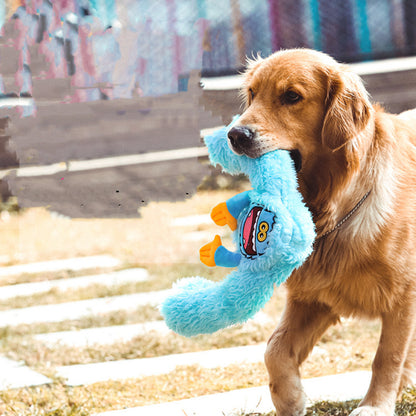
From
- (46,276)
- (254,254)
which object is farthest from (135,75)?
(254,254)

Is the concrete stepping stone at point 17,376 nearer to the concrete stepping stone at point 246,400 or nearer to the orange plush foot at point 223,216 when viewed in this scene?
the concrete stepping stone at point 246,400

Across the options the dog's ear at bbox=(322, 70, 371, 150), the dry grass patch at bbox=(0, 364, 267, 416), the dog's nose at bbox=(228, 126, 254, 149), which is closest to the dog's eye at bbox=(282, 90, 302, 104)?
the dog's ear at bbox=(322, 70, 371, 150)

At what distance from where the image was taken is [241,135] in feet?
6.95

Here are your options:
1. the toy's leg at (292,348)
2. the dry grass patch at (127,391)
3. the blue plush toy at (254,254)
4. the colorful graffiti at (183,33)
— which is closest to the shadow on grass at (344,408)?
the toy's leg at (292,348)

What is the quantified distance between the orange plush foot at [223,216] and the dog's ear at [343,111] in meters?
0.47

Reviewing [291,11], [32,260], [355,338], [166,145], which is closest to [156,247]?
[32,260]

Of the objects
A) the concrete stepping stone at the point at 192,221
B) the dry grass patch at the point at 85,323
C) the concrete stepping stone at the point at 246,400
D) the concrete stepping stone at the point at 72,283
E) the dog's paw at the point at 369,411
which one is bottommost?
the concrete stepping stone at the point at 192,221

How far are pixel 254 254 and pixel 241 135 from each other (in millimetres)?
455

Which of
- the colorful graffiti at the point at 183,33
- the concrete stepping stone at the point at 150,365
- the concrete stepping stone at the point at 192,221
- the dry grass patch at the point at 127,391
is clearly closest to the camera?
the dry grass patch at the point at 127,391

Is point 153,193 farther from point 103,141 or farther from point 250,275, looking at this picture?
point 250,275

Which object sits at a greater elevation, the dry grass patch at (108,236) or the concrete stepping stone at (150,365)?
the concrete stepping stone at (150,365)

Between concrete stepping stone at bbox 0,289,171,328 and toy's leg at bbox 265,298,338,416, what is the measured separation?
6.11ft

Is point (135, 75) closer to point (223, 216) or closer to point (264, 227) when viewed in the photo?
point (223, 216)

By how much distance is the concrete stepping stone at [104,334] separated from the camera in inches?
148
